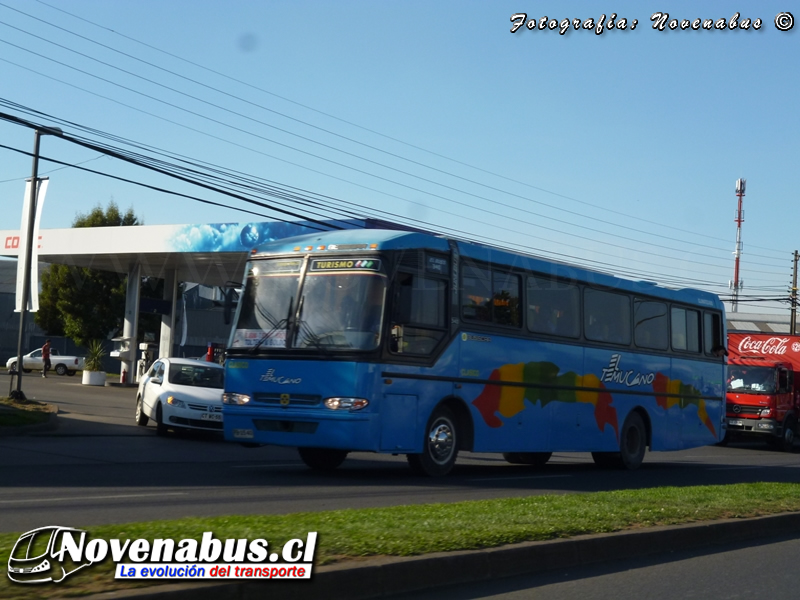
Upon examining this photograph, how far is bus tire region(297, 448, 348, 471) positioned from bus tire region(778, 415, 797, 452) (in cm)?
1933

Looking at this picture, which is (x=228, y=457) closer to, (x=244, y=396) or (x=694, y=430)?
(x=244, y=396)

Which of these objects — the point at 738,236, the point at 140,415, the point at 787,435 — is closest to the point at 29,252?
the point at 140,415

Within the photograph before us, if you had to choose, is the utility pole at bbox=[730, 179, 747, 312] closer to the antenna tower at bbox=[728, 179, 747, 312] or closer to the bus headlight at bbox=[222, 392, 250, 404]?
the antenna tower at bbox=[728, 179, 747, 312]

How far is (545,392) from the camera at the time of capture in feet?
54.5

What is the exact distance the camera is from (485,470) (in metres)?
17.4

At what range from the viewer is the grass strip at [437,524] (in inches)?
257

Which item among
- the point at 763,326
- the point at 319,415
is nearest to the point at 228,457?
the point at 319,415

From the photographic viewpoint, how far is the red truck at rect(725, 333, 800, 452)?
98.5 feet

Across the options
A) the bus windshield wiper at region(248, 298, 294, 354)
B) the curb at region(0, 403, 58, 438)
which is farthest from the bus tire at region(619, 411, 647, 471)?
the curb at region(0, 403, 58, 438)

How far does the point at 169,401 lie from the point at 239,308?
6504 millimetres

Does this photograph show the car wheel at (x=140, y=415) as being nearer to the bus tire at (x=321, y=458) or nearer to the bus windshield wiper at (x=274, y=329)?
the bus tire at (x=321, y=458)

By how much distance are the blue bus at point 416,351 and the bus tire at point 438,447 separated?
0.02 m

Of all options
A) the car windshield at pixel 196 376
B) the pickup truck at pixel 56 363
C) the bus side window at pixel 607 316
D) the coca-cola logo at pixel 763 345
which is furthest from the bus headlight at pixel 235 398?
the pickup truck at pixel 56 363

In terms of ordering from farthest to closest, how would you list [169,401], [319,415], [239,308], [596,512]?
[169,401], [239,308], [319,415], [596,512]
